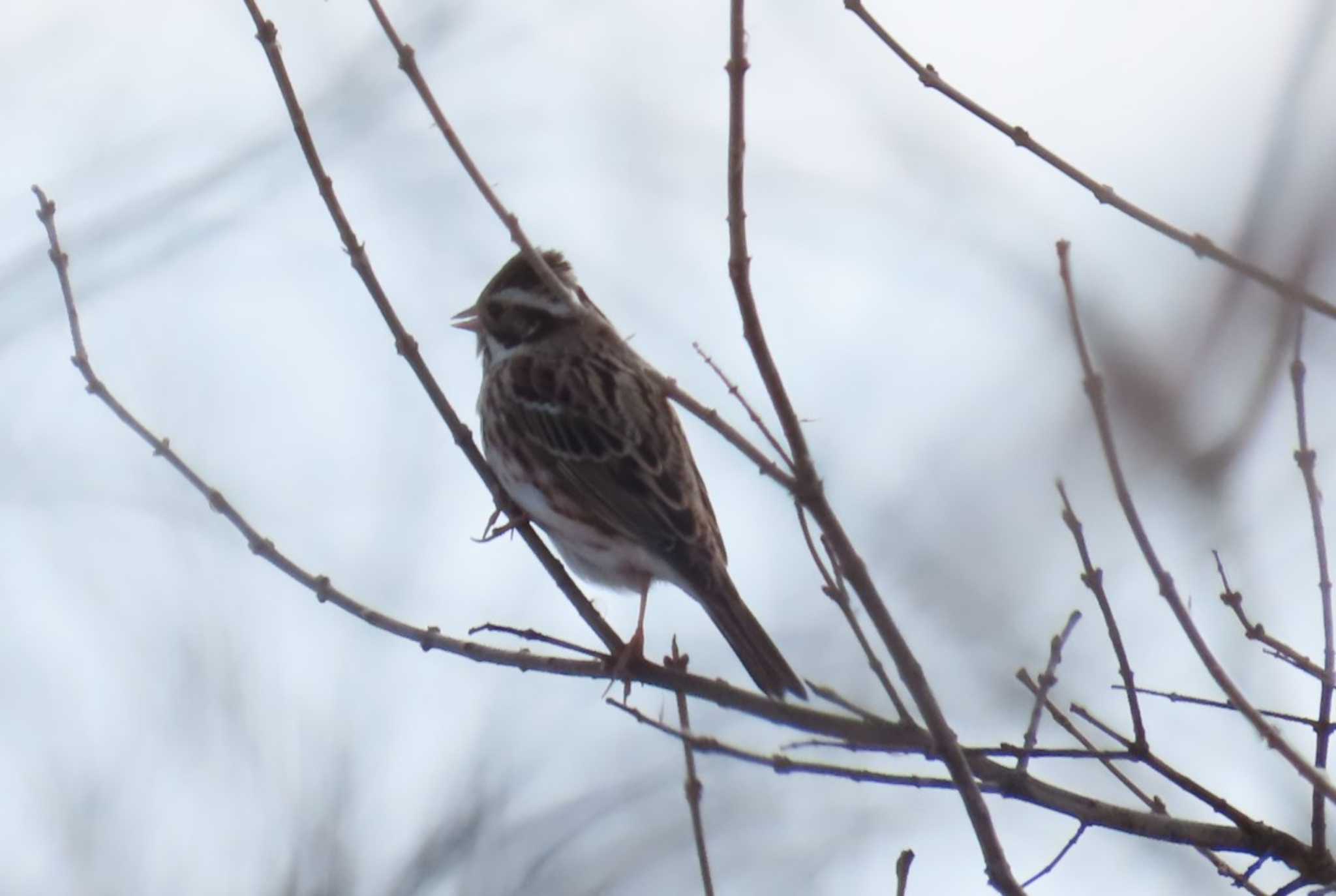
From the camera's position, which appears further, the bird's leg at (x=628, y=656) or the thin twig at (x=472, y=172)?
the bird's leg at (x=628, y=656)

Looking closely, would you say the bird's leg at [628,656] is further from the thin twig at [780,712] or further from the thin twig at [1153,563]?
the thin twig at [1153,563]

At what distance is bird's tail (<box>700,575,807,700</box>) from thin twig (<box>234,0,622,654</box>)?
548 mm

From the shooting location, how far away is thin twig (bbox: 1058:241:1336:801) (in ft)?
9.91

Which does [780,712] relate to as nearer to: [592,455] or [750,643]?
[750,643]

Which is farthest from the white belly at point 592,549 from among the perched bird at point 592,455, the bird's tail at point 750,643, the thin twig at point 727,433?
the thin twig at point 727,433

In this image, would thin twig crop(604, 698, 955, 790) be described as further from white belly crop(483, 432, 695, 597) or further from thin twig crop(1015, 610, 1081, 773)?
white belly crop(483, 432, 695, 597)

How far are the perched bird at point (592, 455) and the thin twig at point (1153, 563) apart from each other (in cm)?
220

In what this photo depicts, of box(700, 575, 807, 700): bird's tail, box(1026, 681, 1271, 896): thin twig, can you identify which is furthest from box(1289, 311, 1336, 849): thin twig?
box(700, 575, 807, 700): bird's tail

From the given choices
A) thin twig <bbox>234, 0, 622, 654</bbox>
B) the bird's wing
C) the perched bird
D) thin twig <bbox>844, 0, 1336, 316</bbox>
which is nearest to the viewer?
thin twig <bbox>844, 0, 1336, 316</bbox>

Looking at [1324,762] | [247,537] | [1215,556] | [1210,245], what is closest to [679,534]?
[247,537]

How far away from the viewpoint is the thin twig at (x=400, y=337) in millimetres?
4340

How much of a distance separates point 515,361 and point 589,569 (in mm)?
1095

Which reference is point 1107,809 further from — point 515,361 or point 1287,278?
point 515,361

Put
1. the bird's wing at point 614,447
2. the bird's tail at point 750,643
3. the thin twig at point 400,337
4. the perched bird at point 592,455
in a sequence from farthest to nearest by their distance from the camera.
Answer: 1. the bird's wing at point 614,447
2. the perched bird at point 592,455
3. the bird's tail at point 750,643
4. the thin twig at point 400,337
